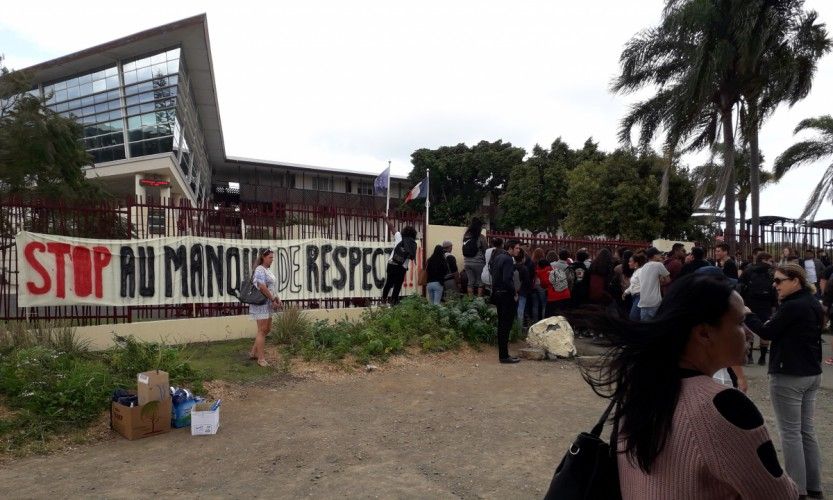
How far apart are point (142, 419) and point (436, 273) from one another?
20.3ft

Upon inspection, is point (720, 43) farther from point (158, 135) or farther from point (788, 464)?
point (158, 135)

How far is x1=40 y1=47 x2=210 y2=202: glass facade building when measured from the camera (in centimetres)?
2586

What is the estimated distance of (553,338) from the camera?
909 centimetres

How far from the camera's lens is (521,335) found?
10.3 metres

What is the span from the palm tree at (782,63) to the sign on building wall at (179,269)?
14856mm

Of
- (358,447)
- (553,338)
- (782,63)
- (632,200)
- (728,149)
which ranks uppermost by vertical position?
(782,63)

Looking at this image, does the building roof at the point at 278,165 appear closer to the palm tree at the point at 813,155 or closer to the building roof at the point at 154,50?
the building roof at the point at 154,50

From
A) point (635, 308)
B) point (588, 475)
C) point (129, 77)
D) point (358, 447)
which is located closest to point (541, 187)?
point (129, 77)

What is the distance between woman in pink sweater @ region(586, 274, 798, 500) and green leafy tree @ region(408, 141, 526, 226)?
42.5 metres

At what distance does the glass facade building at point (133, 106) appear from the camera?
2586 centimetres

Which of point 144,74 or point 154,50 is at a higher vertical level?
point 154,50

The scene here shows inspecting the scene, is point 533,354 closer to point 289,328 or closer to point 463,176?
point 289,328

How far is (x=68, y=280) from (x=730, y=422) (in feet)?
29.5

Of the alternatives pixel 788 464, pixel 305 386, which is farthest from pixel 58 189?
pixel 788 464
